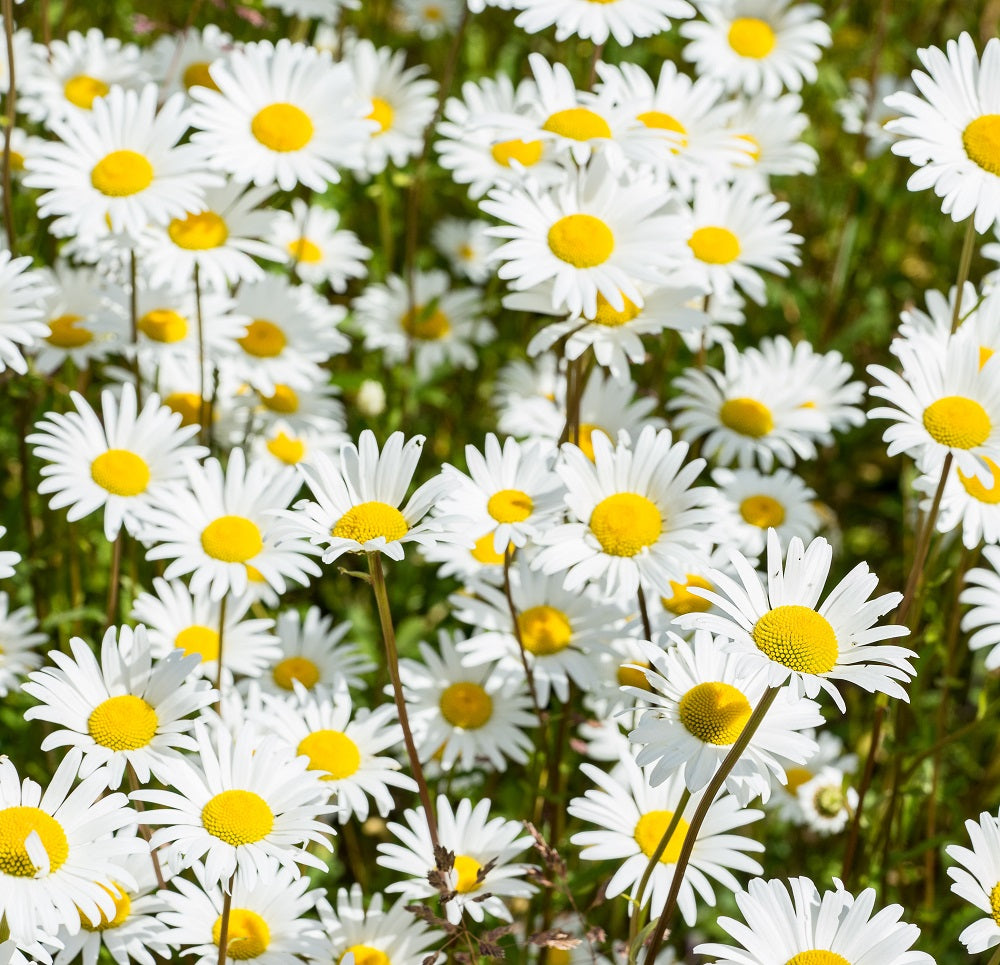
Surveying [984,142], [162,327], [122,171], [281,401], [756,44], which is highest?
[756,44]

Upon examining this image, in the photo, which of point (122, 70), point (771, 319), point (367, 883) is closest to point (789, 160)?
point (771, 319)

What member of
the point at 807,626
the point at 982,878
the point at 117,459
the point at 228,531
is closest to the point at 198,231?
the point at 117,459

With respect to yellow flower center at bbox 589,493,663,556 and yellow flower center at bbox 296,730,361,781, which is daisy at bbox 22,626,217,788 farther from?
yellow flower center at bbox 589,493,663,556

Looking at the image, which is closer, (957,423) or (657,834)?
(657,834)

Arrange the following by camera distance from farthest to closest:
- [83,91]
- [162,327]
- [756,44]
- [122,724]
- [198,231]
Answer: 1. [756,44]
2. [83,91]
3. [162,327]
4. [198,231]
5. [122,724]

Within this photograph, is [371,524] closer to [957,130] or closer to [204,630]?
[204,630]

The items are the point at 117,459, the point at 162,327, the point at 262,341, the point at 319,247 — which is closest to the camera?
the point at 117,459

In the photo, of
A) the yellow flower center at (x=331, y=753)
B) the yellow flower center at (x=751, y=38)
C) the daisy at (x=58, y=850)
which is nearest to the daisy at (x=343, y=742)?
the yellow flower center at (x=331, y=753)
